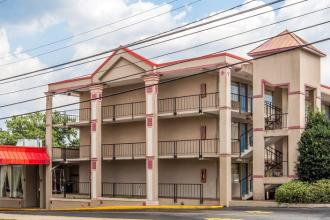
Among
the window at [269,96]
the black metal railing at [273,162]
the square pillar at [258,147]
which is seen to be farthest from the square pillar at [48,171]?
the square pillar at [258,147]

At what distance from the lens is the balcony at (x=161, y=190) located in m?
36.6

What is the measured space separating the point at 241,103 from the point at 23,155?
52.4 ft

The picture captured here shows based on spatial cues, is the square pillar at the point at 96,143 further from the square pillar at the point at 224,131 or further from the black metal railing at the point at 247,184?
the square pillar at the point at 224,131

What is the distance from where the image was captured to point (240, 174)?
3669 centimetres

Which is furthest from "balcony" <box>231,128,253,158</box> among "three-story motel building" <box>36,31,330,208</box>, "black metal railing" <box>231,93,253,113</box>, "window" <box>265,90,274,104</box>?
"window" <box>265,90,274,104</box>

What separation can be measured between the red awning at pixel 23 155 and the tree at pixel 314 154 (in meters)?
19.8

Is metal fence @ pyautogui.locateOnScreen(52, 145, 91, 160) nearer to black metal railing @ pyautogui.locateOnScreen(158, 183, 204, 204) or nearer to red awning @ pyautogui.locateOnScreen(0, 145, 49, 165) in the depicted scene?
red awning @ pyautogui.locateOnScreen(0, 145, 49, 165)

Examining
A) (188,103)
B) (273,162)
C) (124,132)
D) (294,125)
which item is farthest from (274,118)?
(124,132)

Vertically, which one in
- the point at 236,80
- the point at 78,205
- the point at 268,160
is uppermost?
the point at 236,80

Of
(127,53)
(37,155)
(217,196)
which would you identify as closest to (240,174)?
(217,196)

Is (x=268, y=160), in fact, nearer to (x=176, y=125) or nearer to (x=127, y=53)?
(x=176, y=125)

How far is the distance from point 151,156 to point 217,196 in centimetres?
473

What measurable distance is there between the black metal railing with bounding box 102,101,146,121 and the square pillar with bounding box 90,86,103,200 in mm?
1168

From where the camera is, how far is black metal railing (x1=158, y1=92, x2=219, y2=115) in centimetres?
3541
